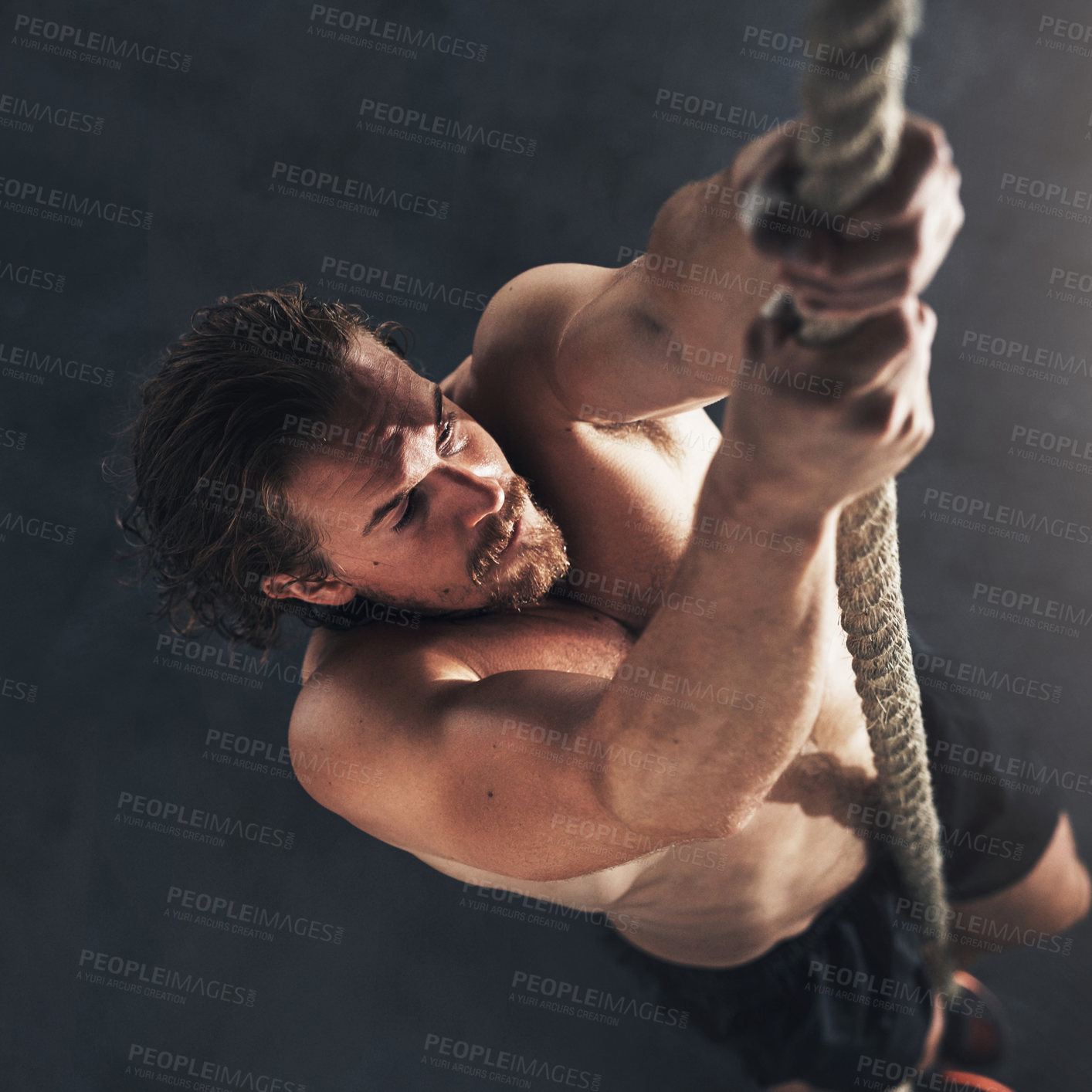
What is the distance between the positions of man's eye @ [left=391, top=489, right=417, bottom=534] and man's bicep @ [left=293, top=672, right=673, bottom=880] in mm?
146

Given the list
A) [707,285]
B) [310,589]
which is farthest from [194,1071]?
[707,285]

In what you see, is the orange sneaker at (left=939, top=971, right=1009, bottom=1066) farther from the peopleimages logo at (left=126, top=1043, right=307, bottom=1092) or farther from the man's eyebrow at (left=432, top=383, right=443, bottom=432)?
the peopleimages logo at (left=126, top=1043, right=307, bottom=1092)

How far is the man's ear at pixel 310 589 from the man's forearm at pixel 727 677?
0.41 metres

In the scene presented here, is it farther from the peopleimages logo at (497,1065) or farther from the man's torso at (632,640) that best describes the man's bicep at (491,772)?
the peopleimages logo at (497,1065)

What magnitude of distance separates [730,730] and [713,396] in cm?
37

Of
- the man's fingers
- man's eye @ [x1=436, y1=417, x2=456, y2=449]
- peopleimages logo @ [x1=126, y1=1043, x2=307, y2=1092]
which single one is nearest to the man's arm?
the man's fingers

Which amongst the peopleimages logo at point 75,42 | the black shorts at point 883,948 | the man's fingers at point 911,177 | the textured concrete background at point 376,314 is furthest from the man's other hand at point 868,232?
the peopleimages logo at point 75,42

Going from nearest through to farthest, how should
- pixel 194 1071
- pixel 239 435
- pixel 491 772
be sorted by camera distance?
pixel 491 772 < pixel 239 435 < pixel 194 1071

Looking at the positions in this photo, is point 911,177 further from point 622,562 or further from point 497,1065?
point 497,1065

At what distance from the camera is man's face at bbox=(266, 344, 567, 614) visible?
0.76 metres

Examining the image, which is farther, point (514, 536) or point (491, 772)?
point (514, 536)

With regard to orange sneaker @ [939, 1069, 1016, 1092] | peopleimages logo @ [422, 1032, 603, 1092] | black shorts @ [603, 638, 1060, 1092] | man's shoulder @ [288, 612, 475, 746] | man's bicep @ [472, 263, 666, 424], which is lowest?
peopleimages logo @ [422, 1032, 603, 1092]

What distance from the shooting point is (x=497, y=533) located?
0.80m

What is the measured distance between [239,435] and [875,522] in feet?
1.77
